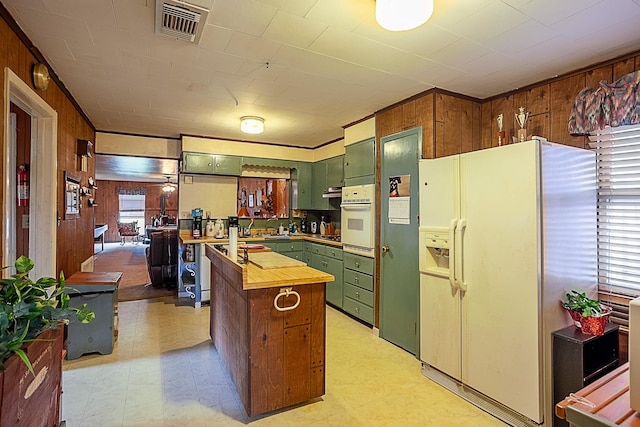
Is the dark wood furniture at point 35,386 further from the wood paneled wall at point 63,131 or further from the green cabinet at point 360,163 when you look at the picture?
the green cabinet at point 360,163

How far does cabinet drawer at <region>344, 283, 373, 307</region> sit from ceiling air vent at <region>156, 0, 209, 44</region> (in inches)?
119

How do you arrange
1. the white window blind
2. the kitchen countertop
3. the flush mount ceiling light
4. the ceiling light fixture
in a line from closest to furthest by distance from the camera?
the ceiling light fixture
the white window blind
the flush mount ceiling light
the kitchen countertop

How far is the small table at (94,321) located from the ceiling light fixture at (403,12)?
10.3ft

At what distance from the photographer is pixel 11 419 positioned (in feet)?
3.36

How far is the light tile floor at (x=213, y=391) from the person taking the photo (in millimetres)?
2170

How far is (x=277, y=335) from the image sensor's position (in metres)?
2.19

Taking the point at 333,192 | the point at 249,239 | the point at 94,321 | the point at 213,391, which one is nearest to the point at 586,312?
the point at 213,391

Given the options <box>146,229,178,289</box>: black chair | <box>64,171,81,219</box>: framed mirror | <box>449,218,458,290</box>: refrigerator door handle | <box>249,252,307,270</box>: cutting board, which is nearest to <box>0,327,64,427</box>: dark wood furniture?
<box>249,252,307,270</box>: cutting board

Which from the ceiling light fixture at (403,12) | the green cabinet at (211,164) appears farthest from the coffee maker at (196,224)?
the ceiling light fixture at (403,12)

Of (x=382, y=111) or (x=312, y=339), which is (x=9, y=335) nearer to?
(x=312, y=339)

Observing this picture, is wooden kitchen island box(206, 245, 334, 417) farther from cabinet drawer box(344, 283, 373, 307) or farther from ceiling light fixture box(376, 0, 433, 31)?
cabinet drawer box(344, 283, 373, 307)

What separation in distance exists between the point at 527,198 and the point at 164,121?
403cm

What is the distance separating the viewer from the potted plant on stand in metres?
1.02

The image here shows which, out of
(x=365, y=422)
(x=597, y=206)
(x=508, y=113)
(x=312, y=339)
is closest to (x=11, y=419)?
(x=312, y=339)
